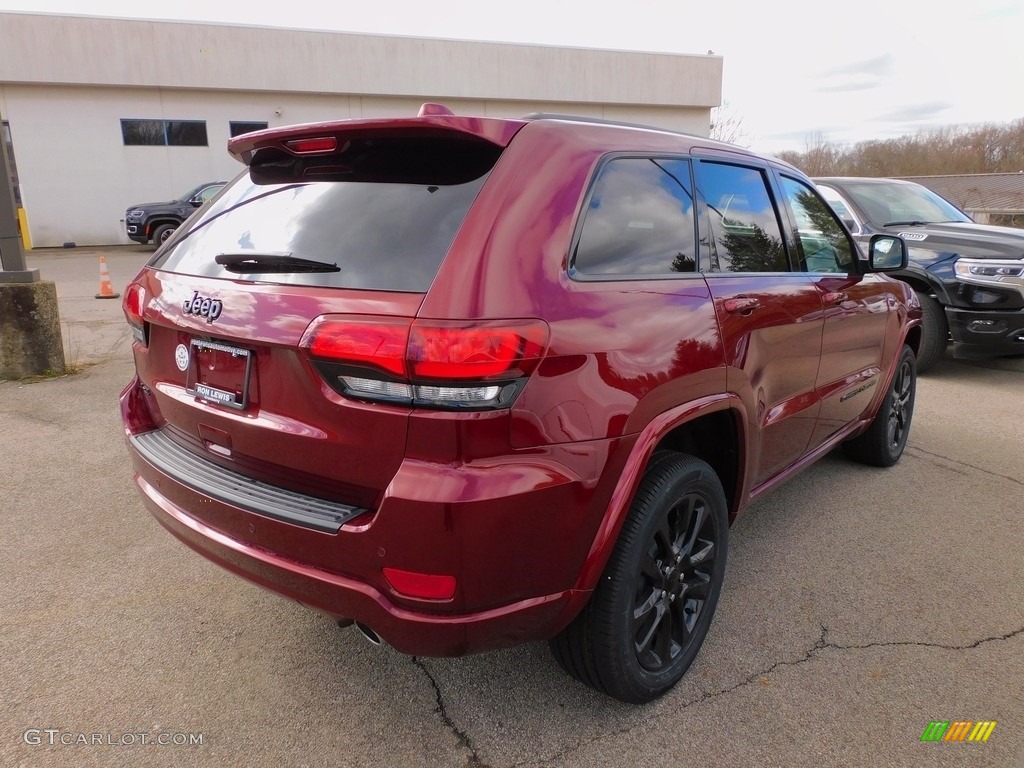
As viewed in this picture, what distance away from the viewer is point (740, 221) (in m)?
2.92

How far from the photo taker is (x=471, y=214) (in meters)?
1.93

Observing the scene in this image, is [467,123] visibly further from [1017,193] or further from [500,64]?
[1017,193]

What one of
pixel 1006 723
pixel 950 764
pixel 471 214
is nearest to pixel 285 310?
pixel 471 214

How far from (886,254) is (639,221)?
7.13 feet

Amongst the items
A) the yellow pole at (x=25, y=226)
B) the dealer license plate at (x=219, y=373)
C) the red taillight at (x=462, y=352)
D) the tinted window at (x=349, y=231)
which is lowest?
the yellow pole at (x=25, y=226)

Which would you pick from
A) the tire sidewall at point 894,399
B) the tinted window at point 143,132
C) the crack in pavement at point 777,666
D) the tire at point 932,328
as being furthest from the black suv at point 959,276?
the tinted window at point 143,132

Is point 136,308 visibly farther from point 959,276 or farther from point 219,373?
point 959,276

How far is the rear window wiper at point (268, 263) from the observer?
81.0 inches

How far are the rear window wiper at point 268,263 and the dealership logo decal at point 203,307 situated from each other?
0.39 feet

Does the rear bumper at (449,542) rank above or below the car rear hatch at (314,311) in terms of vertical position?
below

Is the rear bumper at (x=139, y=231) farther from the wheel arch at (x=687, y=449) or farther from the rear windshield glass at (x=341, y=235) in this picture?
the wheel arch at (x=687, y=449)

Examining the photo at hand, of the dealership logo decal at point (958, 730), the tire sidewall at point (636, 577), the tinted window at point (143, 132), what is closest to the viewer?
the tire sidewall at point (636, 577)

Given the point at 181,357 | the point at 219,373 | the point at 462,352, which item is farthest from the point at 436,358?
the point at 181,357

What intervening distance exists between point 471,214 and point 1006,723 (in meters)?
2.35
